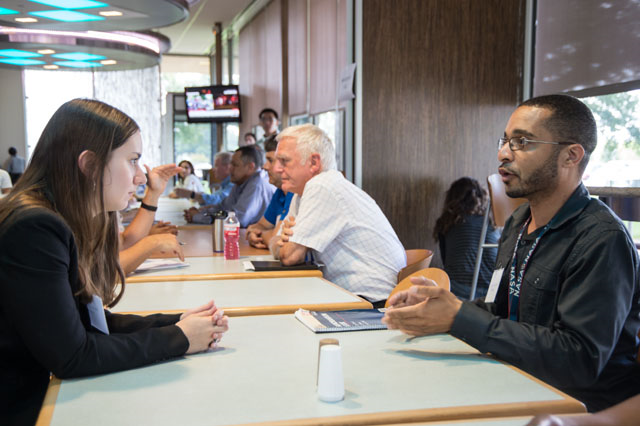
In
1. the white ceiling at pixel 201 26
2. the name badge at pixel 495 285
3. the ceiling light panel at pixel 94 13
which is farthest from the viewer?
the white ceiling at pixel 201 26

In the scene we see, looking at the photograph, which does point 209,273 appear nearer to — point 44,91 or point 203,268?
point 203,268

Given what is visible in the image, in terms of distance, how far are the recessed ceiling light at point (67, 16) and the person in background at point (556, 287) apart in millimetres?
4564

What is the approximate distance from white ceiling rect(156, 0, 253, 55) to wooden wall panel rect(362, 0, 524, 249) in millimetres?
5819

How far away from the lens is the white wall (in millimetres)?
12938

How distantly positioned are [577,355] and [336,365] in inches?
24.2

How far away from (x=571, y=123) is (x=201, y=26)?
36.4 ft

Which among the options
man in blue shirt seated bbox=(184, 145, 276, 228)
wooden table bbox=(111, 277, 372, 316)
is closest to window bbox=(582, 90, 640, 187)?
wooden table bbox=(111, 277, 372, 316)

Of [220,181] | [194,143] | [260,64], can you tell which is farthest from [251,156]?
[194,143]

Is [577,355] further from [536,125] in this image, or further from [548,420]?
[548,420]

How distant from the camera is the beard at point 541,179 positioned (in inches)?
61.4

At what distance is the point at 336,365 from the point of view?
3.35ft

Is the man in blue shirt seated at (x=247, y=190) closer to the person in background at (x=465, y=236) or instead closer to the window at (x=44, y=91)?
the person in background at (x=465, y=236)

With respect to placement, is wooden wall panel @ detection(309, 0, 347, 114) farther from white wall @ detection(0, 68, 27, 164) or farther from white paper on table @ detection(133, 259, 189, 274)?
white wall @ detection(0, 68, 27, 164)

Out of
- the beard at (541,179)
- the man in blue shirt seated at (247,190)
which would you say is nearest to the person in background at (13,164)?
the man in blue shirt seated at (247,190)
